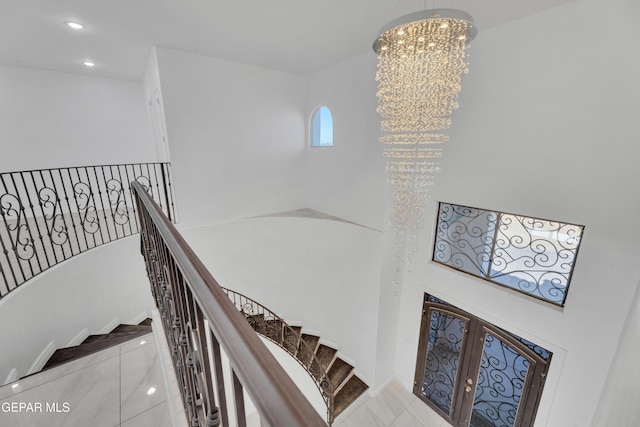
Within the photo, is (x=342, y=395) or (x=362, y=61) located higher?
(x=362, y=61)

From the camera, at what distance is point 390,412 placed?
511 cm

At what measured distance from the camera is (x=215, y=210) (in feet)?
18.1

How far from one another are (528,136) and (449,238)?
1768mm

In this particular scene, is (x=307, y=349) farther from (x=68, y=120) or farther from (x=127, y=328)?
(x=68, y=120)

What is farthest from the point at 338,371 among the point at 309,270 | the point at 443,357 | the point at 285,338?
the point at 443,357

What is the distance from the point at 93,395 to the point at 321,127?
234 inches

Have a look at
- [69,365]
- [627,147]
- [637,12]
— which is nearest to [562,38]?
[637,12]

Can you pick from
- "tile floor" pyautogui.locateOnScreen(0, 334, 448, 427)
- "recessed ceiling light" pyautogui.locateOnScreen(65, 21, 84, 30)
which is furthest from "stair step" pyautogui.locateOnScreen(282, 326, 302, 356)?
"recessed ceiling light" pyautogui.locateOnScreen(65, 21, 84, 30)

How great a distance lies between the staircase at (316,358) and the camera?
A: 220 inches

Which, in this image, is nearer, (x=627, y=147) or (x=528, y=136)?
(x=627, y=147)

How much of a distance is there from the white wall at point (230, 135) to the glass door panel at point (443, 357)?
4127mm

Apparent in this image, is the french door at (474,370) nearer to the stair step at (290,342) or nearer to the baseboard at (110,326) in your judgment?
the stair step at (290,342)

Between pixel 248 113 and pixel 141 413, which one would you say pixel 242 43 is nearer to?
pixel 248 113

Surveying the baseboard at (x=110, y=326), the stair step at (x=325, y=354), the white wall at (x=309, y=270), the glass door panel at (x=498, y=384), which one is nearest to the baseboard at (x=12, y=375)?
the baseboard at (x=110, y=326)
